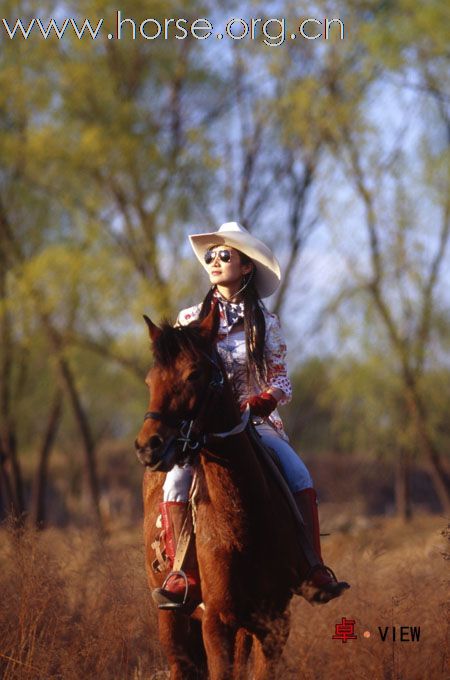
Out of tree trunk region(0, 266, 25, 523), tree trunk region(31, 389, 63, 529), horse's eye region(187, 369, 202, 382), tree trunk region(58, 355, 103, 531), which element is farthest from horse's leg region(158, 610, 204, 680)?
tree trunk region(31, 389, 63, 529)

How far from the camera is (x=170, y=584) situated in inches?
219

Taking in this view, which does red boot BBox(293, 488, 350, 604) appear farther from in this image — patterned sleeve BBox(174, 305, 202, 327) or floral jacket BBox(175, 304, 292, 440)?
patterned sleeve BBox(174, 305, 202, 327)

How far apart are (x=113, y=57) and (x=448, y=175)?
6.98 m

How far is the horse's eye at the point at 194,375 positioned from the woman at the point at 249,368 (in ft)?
1.61

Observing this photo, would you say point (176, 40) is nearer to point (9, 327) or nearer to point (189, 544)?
point (9, 327)

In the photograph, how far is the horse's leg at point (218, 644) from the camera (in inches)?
201

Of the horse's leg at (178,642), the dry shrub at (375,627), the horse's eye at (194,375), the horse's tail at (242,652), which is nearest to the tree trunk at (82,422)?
the dry shrub at (375,627)

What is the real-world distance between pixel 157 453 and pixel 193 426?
0.98 feet

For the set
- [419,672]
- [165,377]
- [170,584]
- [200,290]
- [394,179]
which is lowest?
[419,672]

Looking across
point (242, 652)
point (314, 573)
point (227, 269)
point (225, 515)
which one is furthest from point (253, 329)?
point (242, 652)

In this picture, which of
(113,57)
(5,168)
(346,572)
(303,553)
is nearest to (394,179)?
(113,57)

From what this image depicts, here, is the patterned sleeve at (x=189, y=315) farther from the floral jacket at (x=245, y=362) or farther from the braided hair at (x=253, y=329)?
the floral jacket at (x=245, y=362)

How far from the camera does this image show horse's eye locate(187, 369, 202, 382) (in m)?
4.96

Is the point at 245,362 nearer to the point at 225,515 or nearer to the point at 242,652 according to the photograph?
the point at 225,515
